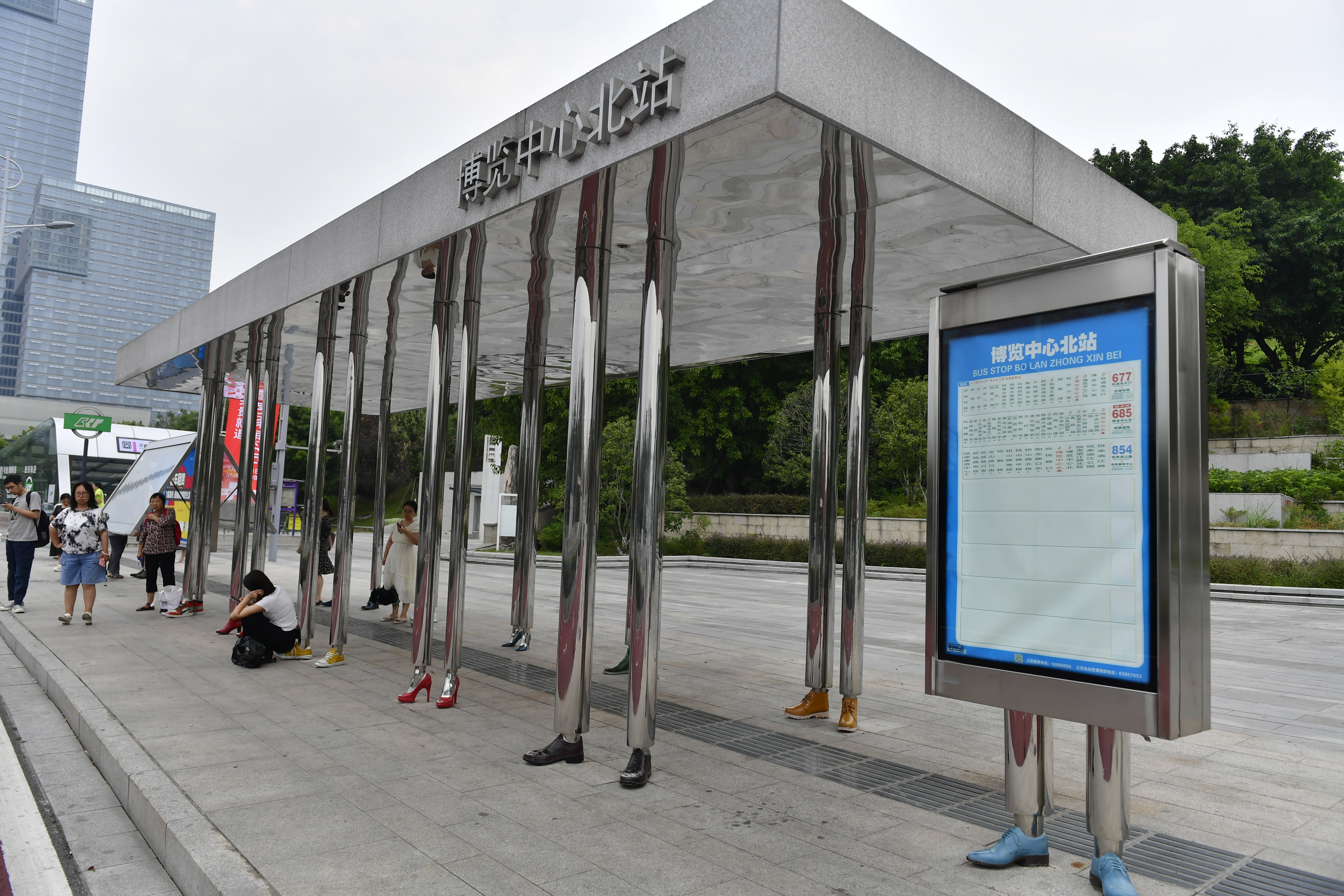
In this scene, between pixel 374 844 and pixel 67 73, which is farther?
pixel 67 73

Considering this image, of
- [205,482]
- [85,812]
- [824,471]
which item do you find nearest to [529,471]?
[824,471]

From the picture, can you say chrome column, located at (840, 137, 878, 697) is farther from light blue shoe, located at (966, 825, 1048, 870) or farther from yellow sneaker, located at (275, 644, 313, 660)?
yellow sneaker, located at (275, 644, 313, 660)

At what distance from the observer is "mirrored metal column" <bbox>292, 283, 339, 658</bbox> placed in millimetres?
9312

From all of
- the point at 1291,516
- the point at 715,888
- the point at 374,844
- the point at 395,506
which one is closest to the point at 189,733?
the point at 374,844

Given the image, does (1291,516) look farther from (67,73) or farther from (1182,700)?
(67,73)

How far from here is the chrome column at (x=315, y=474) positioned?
9.31m

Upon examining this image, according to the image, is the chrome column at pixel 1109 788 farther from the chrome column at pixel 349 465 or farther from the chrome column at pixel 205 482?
the chrome column at pixel 205 482

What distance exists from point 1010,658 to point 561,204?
3.81 meters

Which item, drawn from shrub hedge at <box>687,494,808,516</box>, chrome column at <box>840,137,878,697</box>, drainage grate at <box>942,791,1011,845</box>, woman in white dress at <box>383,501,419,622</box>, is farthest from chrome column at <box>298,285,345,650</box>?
shrub hedge at <box>687,494,808,516</box>

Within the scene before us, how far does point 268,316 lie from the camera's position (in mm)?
9680

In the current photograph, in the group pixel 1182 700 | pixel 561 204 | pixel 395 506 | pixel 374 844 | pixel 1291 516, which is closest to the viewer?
pixel 1182 700

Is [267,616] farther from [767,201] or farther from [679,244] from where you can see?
[767,201]

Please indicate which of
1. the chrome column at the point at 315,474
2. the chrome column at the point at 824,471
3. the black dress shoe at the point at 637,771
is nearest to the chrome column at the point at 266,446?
the chrome column at the point at 315,474

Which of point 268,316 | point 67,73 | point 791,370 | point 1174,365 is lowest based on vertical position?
point 1174,365
